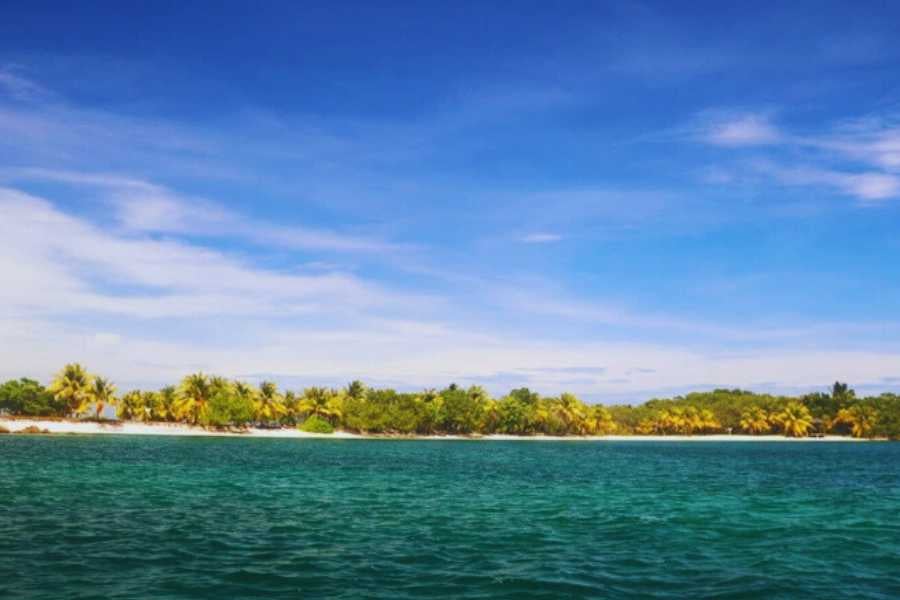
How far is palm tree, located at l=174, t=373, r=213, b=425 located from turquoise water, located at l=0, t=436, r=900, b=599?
102m

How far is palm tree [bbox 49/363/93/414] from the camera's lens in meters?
139

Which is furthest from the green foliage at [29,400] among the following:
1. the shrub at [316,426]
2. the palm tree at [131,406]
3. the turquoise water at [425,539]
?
the turquoise water at [425,539]

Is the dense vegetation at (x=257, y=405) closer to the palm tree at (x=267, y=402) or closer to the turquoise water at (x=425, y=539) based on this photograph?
the palm tree at (x=267, y=402)

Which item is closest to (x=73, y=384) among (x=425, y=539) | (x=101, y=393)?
(x=101, y=393)

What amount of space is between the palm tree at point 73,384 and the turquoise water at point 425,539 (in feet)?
312

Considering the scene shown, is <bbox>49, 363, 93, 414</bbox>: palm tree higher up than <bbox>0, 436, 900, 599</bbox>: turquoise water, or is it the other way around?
<bbox>49, 363, 93, 414</bbox>: palm tree

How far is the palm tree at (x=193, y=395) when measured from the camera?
503ft

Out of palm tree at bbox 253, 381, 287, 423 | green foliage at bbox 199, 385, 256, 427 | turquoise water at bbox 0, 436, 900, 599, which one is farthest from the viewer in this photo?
palm tree at bbox 253, 381, 287, 423

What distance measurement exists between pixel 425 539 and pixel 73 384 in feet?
442

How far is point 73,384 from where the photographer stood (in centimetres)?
13950

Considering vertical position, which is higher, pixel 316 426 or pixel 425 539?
pixel 425 539

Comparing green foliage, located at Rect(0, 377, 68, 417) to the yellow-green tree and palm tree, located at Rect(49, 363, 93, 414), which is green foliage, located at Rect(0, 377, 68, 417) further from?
the yellow-green tree

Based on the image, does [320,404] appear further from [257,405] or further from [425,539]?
[425,539]

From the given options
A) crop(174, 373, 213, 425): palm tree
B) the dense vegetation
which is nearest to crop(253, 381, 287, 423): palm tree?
the dense vegetation
